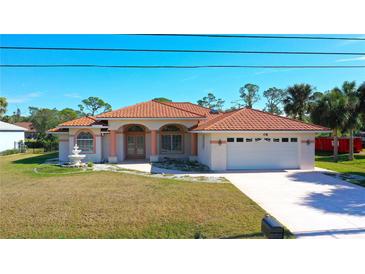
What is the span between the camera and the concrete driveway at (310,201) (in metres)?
6.28

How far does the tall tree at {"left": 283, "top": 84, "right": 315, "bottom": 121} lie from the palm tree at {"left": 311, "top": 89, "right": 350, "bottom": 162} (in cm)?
915

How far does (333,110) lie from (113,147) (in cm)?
Result: 1939

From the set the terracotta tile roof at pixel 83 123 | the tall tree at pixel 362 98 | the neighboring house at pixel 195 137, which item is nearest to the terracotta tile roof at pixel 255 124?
the neighboring house at pixel 195 137

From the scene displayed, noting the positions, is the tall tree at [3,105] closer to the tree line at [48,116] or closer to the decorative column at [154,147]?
the tree line at [48,116]

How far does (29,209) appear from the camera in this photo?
8086 millimetres

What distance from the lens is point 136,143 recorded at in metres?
22.3

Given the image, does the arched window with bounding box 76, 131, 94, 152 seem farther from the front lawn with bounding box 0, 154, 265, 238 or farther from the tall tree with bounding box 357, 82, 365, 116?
the tall tree with bounding box 357, 82, 365, 116

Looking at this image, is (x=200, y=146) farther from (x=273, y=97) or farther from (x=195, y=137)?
(x=273, y=97)

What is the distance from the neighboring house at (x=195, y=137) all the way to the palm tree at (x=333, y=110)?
610cm

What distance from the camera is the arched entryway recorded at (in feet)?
72.2
